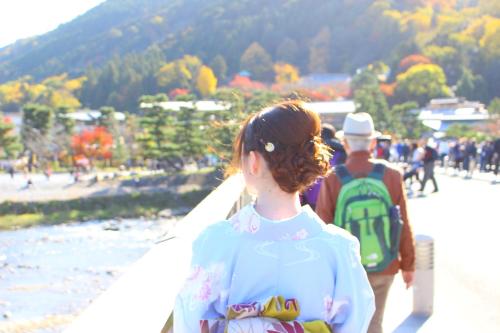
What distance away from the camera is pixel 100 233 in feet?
121

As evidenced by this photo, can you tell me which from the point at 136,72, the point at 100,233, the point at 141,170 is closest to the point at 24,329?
the point at 100,233

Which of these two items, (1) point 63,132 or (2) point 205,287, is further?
(1) point 63,132

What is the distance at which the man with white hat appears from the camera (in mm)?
3279

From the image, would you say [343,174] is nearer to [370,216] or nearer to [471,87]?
[370,216]

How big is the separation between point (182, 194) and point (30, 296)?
71.5ft

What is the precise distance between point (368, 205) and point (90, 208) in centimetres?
4157

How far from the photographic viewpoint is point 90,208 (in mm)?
43344

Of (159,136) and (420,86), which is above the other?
(159,136)

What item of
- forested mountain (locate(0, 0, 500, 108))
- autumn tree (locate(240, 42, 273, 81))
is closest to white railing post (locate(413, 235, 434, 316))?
forested mountain (locate(0, 0, 500, 108))

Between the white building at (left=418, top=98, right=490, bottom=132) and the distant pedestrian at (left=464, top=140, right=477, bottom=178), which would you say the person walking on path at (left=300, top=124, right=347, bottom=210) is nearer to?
the distant pedestrian at (left=464, top=140, right=477, bottom=178)

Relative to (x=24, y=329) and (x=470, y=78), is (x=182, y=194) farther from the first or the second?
(x=470, y=78)

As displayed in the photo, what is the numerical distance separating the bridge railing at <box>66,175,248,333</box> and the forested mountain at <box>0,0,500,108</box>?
85.7m

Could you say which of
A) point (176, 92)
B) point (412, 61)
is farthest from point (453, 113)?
point (176, 92)

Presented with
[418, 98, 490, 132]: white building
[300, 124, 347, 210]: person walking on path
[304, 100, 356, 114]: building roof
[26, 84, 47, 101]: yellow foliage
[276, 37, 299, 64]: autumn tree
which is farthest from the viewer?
[276, 37, 299, 64]: autumn tree
